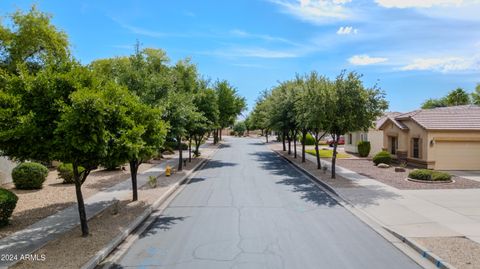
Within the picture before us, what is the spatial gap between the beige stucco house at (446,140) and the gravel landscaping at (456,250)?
18.0 metres

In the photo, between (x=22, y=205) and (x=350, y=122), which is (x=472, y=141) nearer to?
(x=350, y=122)

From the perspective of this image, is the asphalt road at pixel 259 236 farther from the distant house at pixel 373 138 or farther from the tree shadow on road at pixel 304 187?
the distant house at pixel 373 138

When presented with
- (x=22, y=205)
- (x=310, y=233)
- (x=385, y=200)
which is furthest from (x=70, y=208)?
(x=385, y=200)

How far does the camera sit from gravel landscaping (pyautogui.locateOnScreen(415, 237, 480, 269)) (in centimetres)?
866

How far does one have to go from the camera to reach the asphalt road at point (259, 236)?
29.2 feet

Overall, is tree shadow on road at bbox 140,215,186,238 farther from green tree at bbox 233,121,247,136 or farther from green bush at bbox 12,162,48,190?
green tree at bbox 233,121,247,136

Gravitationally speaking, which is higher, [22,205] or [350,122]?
[350,122]

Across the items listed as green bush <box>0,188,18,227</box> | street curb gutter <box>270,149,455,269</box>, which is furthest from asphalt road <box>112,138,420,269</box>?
green bush <box>0,188,18,227</box>

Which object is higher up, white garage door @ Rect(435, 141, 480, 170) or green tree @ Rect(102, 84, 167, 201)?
green tree @ Rect(102, 84, 167, 201)

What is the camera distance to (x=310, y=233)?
1124cm

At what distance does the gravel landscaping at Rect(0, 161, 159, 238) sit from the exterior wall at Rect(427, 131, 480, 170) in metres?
19.9

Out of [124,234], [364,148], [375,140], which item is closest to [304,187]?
[124,234]

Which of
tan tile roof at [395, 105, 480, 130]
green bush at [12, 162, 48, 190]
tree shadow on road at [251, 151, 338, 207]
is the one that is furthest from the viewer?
tan tile roof at [395, 105, 480, 130]

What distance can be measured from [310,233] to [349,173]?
14663mm
